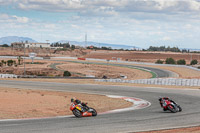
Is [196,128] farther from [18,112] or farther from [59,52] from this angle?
[59,52]

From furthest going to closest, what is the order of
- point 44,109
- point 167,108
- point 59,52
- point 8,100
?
point 59,52, point 8,100, point 44,109, point 167,108

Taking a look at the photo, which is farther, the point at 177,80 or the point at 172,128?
the point at 177,80

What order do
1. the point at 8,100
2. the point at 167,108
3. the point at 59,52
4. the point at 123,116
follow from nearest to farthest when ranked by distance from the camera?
the point at 123,116
the point at 167,108
the point at 8,100
the point at 59,52

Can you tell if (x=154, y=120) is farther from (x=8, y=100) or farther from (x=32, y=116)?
(x=8, y=100)

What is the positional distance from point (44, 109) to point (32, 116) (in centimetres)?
302

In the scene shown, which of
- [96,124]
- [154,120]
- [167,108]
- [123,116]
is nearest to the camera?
[96,124]

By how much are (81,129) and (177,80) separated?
103ft

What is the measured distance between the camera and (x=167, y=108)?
67.9 ft

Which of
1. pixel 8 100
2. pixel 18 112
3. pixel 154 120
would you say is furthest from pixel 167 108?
pixel 8 100

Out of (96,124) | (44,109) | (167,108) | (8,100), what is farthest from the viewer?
(8,100)

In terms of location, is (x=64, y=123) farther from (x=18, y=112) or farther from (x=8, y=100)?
(x=8, y=100)

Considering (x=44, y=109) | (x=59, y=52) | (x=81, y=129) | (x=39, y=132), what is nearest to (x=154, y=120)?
(x=81, y=129)

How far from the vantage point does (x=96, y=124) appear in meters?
16.5

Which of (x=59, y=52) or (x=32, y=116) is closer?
(x=32, y=116)
